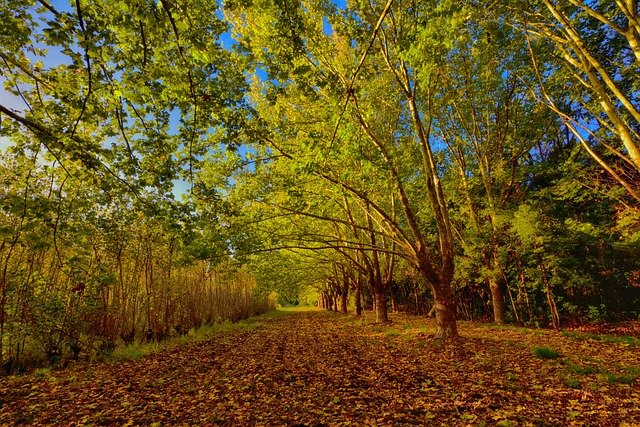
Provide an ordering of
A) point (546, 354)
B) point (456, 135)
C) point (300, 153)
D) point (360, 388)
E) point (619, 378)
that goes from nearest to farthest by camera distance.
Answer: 1. point (619, 378)
2. point (360, 388)
3. point (546, 354)
4. point (300, 153)
5. point (456, 135)

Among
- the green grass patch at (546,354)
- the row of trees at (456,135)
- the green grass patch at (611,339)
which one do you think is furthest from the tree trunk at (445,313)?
the green grass patch at (611,339)

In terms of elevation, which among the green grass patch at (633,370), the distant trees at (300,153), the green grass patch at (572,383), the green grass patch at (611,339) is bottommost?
the green grass patch at (611,339)

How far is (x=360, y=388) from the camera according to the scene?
5852 mm

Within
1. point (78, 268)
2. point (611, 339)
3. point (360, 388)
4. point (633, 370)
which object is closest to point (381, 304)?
point (611, 339)

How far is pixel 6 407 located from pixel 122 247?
6.68 meters

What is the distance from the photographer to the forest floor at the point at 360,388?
4.47 metres

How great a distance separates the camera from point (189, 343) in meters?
13.5

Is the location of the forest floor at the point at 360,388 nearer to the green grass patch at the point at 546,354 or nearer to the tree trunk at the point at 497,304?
the green grass patch at the point at 546,354

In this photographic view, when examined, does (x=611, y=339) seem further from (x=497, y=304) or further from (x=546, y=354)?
(x=497, y=304)

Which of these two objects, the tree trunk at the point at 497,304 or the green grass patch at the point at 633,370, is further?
the tree trunk at the point at 497,304

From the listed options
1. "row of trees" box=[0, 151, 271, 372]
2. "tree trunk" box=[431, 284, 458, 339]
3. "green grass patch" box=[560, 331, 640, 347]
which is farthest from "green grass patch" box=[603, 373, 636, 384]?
"row of trees" box=[0, 151, 271, 372]

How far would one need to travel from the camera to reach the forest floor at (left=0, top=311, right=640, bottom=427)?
4.47 metres

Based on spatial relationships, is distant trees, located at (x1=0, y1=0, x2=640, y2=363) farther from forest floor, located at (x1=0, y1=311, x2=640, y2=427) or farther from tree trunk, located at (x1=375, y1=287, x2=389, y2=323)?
forest floor, located at (x1=0, y1=311, x2=640, y2=427)

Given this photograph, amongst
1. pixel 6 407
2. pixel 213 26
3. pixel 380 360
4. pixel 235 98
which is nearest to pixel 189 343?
pixel 6 407
